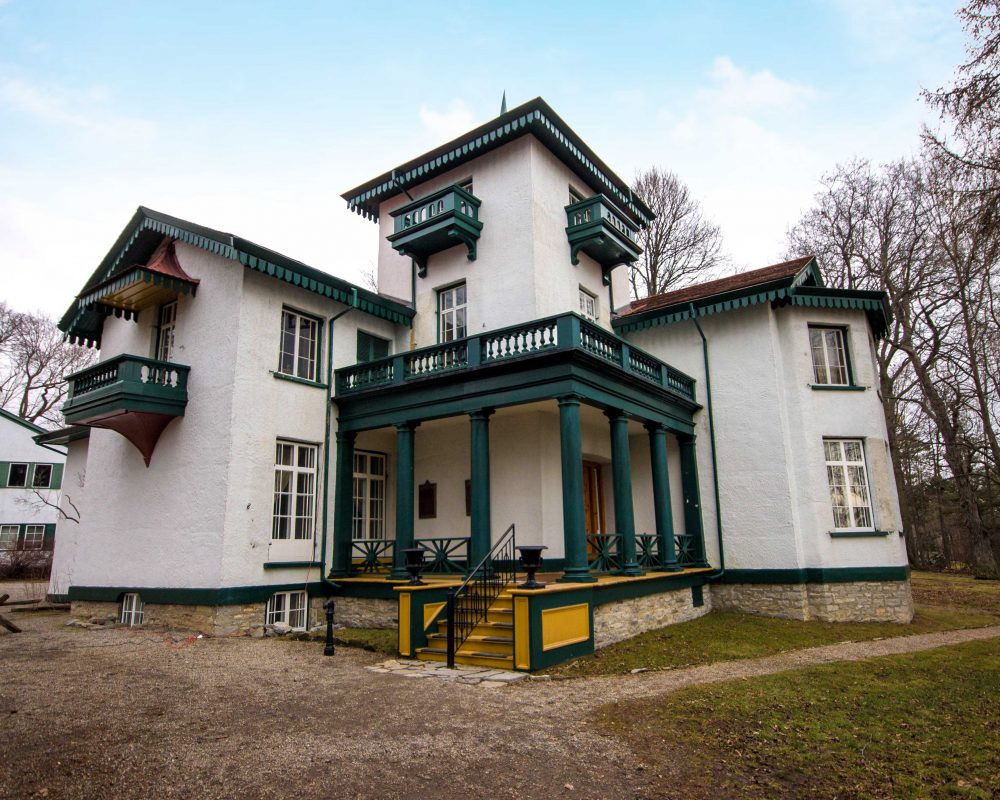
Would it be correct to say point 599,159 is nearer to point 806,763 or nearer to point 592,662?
point 592,662

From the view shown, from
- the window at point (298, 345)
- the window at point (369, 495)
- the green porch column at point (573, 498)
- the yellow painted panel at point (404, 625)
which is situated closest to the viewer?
the yellow painted panel at point (404, 625)

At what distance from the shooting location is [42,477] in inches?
1292

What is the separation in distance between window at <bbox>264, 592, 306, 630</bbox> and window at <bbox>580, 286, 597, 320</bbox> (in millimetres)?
9525

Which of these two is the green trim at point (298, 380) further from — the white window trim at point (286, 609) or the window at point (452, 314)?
the white window trim at point (286, 609)

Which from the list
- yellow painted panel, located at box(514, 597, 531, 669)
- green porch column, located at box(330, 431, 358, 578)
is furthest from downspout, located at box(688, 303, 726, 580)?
green porch column, located at box(330, 431, 358, 578)

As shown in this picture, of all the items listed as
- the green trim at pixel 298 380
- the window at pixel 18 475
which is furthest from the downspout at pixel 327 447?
the window at pixel 18 475

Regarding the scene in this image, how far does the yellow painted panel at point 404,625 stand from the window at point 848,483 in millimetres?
10085

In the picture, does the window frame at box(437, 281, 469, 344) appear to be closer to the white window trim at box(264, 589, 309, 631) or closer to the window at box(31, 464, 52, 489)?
the white window trim at box(264, 589, 309, 631)

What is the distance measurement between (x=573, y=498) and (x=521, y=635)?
2740mm

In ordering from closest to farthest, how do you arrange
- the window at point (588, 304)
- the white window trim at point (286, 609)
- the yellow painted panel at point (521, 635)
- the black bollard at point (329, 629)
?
1. the yellow painted panel at point (521, 635)
2. the black bollard at point (329, 629)
3. the white window trim at point (286, 609)
4. the window at point (588, 304)

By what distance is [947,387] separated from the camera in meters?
26.0

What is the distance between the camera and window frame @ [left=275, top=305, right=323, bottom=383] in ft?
46.0

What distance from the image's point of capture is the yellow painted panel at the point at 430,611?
10.4 metres

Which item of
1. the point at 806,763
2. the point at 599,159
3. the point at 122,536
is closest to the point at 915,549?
the point at 599,159
